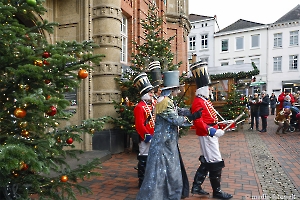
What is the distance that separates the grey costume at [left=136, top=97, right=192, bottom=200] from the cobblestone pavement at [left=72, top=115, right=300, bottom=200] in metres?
0.99

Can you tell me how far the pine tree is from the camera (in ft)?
8.38

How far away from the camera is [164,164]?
3.77m

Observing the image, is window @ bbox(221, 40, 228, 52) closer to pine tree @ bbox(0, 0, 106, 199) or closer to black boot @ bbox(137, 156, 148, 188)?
black boot @ bbox(137, 156, 148, 188)

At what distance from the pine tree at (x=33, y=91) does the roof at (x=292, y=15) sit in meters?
39.8

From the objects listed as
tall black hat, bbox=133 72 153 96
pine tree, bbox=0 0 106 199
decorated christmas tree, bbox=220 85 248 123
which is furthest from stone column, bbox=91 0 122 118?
decorated christmas tree, bbox=220 85 248 123

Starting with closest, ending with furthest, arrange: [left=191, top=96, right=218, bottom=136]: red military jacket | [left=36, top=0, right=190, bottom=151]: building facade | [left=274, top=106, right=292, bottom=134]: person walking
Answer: [left=191, top=96, right=218, bottom=136]: red military jacket
[left=36, top=0, right=190, bottom=151]: building facade
[left=274, top=106, right=292, bottom=134]: person walking

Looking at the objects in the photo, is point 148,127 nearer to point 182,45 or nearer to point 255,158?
point 255,158

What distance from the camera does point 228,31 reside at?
39688 millimetres

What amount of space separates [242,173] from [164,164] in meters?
2.92

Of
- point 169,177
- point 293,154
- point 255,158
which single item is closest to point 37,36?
point 169,177

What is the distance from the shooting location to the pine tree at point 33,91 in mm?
2555

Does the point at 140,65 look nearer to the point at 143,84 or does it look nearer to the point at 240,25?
the point at 143,84

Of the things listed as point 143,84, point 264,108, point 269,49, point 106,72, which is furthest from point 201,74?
point 269,49

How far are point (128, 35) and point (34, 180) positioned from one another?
9916 millimetres
